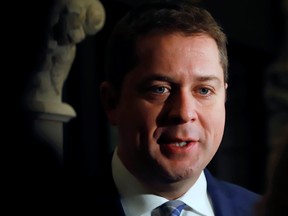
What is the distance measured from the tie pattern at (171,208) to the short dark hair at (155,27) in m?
0.14

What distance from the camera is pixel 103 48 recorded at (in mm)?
713

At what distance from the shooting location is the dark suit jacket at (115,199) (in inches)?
24.7

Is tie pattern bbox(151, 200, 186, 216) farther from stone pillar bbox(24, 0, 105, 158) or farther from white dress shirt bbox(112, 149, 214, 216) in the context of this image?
stone pillar bbox(24, 0, 105, 158)

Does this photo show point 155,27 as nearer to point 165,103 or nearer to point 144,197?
point 165,103

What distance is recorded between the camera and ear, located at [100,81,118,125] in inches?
24.7

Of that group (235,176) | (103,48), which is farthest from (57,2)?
(235,176)

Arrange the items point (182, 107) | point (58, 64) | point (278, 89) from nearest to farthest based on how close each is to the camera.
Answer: point (182, 107) < point (58, 64) < point (278, 89)

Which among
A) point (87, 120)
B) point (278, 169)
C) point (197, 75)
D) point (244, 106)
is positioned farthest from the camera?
point (244, 106)

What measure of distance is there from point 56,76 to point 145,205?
21 centimetres

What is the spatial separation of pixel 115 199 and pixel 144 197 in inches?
1.3

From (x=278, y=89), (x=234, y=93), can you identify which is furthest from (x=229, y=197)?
(x=278, y=89)

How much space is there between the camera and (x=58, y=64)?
72 cm

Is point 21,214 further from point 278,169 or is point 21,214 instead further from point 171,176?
point 278,169

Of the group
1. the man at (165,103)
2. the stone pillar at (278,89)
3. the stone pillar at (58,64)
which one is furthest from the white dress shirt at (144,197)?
the stone pillar at (278,89)
